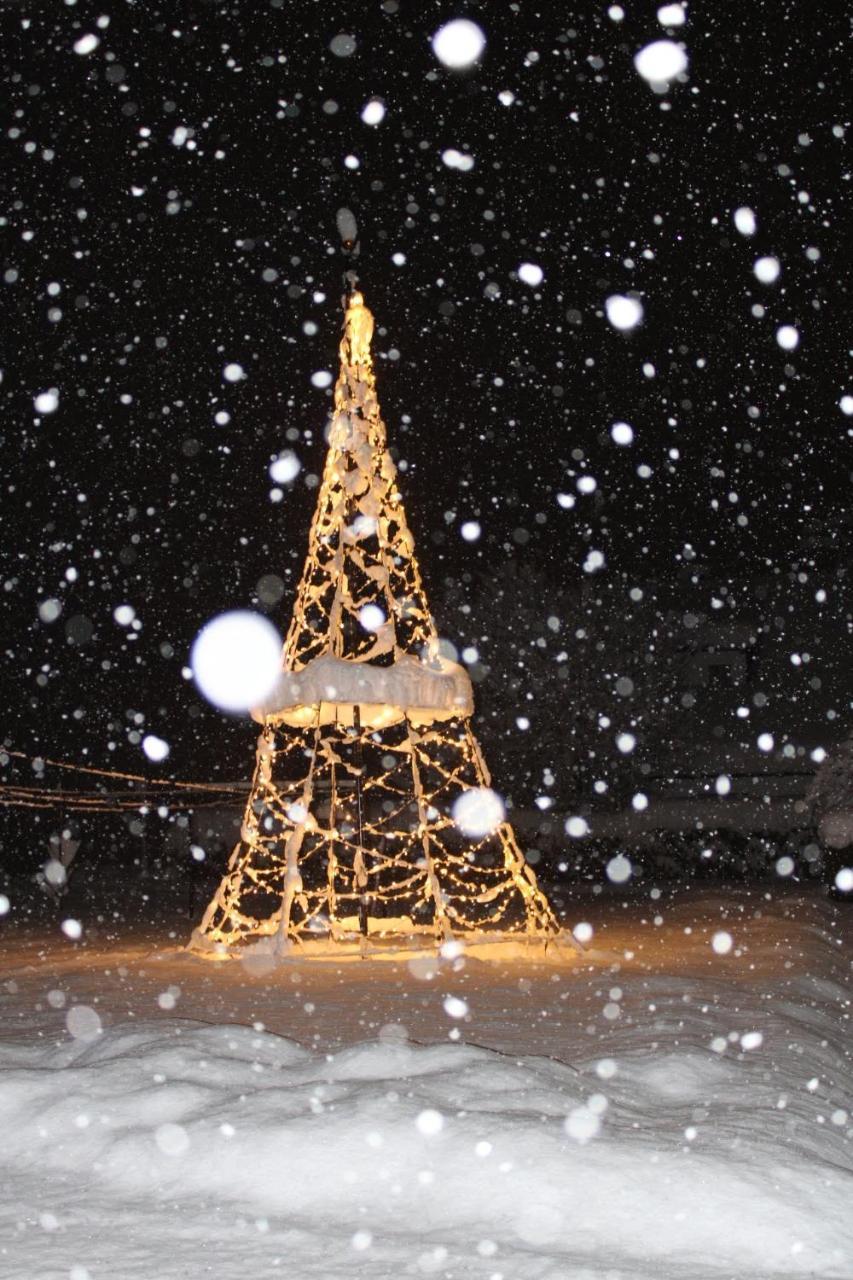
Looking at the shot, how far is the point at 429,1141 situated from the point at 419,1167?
134mm

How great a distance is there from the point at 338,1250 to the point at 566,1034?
3187mm

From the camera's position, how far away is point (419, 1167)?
4.03 m

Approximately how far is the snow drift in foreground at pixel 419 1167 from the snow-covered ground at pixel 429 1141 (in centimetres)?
1

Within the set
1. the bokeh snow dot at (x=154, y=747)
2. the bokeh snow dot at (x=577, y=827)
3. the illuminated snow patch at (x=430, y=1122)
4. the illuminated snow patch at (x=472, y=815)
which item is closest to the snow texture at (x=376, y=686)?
the illuminated snow patch at (x=472, y=815)

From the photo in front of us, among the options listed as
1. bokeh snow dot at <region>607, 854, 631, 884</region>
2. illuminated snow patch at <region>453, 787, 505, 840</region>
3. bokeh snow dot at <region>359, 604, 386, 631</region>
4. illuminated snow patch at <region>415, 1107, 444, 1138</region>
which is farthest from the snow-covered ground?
bokeh snow dot at <region>607, 854, 631, 884</region>

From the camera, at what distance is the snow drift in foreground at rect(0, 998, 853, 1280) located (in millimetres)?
3420

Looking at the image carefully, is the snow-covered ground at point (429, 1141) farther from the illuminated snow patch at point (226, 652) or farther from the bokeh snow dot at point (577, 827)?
the illuminated snow patch at point (226, 652)

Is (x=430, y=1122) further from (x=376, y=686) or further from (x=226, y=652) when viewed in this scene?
(x=226, y=652)

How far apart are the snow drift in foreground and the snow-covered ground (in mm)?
11

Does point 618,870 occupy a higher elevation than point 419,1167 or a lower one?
lower

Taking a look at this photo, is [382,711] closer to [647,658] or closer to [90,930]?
[90,930]

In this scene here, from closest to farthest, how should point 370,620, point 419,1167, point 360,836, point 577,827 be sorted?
point 419,1167
point 360,836
point 370,620
point 577,827

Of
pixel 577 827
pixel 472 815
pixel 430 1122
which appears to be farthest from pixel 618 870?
pixel 430 1122

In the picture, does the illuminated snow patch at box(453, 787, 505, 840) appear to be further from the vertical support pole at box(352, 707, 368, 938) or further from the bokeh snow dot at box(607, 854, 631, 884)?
the vertical support pole at box(352, 707, 368, 938)
